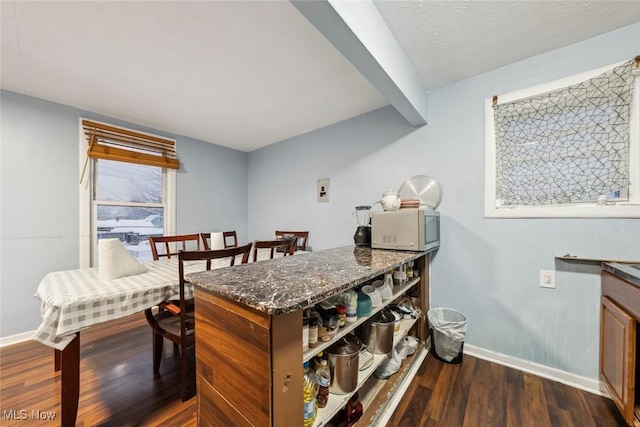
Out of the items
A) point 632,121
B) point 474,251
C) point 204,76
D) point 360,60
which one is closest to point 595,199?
point 632,121

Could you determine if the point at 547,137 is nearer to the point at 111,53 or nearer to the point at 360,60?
the point at 360,60

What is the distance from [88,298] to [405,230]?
5.88ft

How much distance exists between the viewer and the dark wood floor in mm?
1257

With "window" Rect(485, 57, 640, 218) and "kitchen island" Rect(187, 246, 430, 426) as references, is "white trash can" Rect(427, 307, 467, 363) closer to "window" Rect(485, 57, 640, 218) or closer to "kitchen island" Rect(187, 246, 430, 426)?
"window" Rect(485, 57, 640, 218)

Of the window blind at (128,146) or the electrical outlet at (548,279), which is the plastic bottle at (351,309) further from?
the window blind at (128,146)

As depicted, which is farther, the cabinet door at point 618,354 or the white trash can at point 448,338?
the white trash can at point 448,338

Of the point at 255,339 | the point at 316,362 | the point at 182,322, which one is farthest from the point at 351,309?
the point at 182,322

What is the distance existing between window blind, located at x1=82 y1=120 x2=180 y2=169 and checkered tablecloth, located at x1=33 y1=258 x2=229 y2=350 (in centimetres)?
158

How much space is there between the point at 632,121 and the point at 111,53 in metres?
3.30

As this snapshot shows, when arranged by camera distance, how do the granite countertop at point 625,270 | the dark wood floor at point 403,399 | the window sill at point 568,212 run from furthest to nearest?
the window sill at point 568,212 → the dark wood floor at point 403,399 → the granite countertop at point 625,270

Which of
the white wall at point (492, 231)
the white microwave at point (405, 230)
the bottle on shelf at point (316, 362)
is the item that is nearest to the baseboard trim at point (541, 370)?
the white wall at point (492, 231)

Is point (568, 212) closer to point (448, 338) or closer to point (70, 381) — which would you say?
point (448, 338)

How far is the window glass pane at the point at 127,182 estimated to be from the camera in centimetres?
259

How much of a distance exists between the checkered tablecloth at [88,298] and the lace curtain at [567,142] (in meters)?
2.39
